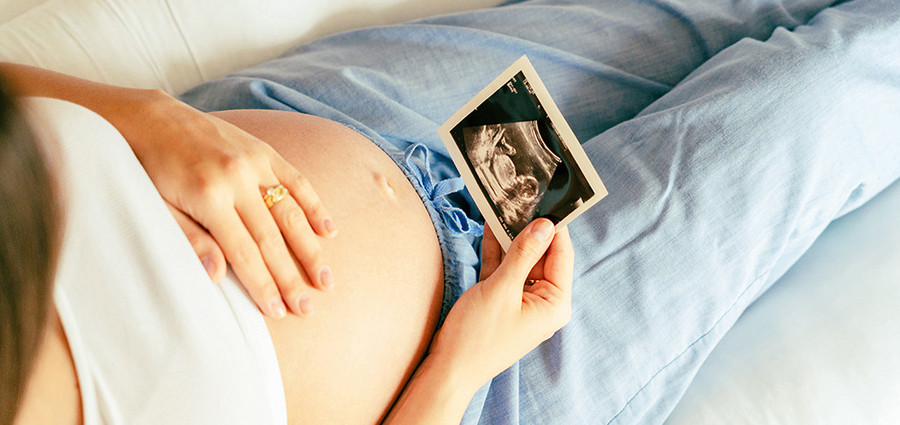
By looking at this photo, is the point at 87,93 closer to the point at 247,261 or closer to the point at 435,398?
the point at 247,261

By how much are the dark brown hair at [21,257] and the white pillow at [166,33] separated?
2.39 feet

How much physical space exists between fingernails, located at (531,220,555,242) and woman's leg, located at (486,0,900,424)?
149mm

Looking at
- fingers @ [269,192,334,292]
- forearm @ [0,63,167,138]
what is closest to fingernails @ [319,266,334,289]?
fingers @ [269,192,334,292]

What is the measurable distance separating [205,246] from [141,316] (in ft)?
0.40

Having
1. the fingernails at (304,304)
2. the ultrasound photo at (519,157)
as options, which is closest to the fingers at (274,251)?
the fingernails at (304,304)

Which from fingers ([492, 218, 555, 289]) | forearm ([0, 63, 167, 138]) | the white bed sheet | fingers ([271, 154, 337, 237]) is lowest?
the white bed sheet

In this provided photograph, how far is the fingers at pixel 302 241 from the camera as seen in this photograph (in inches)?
27.1

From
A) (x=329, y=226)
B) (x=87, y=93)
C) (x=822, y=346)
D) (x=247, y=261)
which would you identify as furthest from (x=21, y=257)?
(x=822, y=346)

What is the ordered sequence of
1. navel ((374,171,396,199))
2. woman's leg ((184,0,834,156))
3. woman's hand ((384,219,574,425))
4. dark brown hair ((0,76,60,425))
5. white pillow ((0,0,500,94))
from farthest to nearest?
white pillow ((0,0,500,94)) → woman's leg ((184,0,834,156)) → navel ((374,171,396,199)) → woman's hand ((384,219,574,425)) → dark brown hair ((0,76,60,425))

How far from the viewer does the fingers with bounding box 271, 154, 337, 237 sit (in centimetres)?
72

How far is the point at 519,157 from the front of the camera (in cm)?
82

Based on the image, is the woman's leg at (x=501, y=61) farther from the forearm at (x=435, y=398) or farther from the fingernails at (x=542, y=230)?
the forearm at (x=435, y=398)

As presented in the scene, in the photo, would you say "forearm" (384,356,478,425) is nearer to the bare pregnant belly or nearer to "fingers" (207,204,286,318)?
the bare pregnant belly

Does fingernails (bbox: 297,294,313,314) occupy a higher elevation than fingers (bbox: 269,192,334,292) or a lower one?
lower
